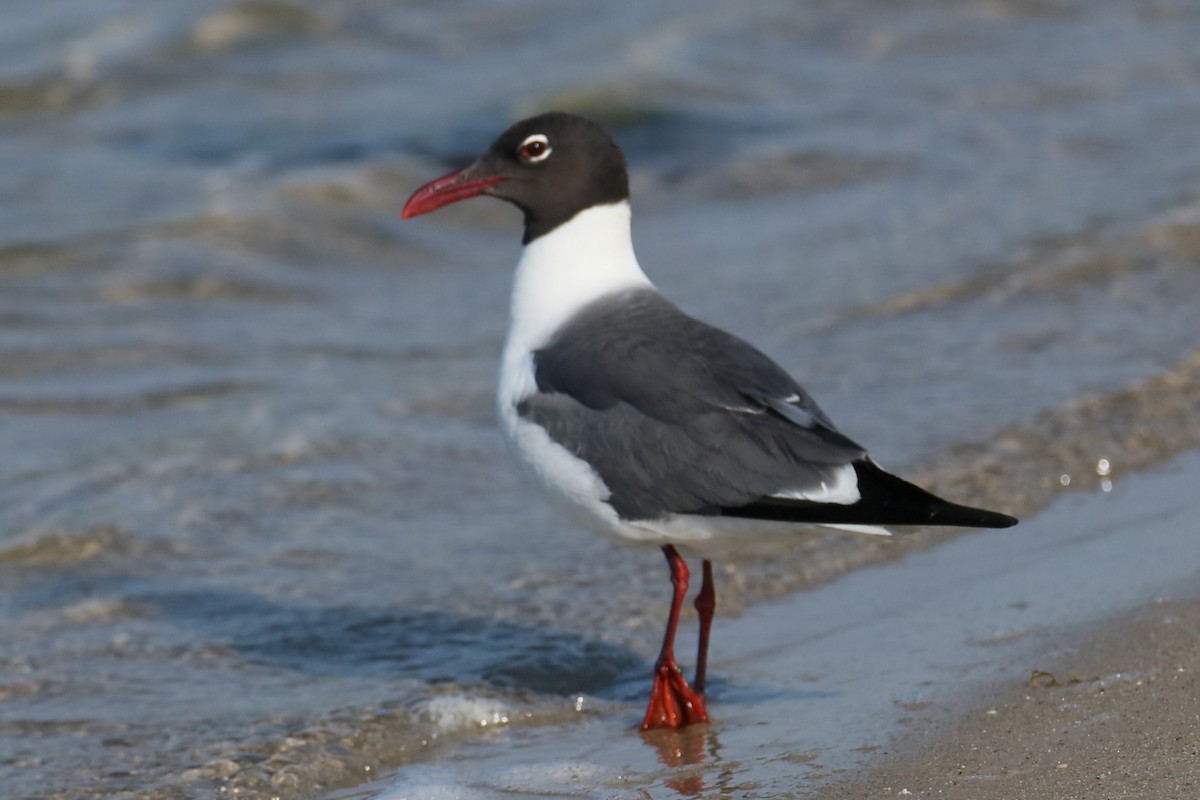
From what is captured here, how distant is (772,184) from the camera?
35.9 ft

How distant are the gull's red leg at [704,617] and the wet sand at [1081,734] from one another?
2.52 ft

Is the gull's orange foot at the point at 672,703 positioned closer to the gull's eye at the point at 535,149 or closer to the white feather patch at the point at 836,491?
the white feather patch at the point at 836,491

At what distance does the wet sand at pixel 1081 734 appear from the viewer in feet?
11.6

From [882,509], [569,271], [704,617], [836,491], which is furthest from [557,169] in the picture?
[882,509]

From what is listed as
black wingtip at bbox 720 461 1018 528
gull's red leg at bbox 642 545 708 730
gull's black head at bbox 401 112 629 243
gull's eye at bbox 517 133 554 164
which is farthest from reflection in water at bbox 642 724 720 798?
gull's eye at bbox 517 133 554 164

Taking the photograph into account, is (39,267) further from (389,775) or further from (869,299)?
(389,775)

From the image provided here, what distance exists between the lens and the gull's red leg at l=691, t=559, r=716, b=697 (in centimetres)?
468

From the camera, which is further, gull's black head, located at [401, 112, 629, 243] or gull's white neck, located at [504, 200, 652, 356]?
gull's black head, located at [401, 112, 629, 243]

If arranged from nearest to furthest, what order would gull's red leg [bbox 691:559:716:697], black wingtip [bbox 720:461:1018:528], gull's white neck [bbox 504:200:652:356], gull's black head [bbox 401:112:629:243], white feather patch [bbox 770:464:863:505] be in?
black wingtip [bbox 720:461:1018:528]
white feather patch [bbox 770:464:863:505]
gull's red leg [bbox 691:559:716:697]
gull's white neck [bbox 504:200:652:356]
gull's black head [bbox 401:112:629:243]

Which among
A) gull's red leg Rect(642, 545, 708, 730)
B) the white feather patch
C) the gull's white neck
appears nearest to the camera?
the white feather patch

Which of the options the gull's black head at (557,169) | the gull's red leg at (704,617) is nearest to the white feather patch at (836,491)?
the gull's red leg at (704,617)

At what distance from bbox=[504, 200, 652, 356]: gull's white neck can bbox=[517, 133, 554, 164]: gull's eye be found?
216mm

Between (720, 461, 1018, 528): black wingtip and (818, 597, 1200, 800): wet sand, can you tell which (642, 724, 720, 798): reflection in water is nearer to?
(818, 597, 1200, 800): wet sand

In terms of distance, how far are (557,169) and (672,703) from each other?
1714mm
